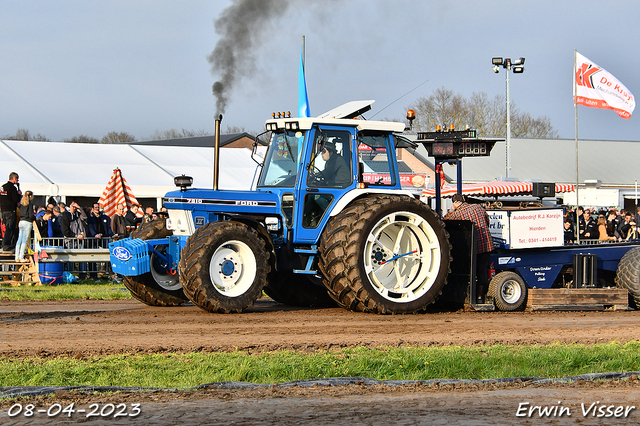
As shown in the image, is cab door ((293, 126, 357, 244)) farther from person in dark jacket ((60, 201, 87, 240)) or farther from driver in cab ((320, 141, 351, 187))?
person in dark jacket ((60, 201, 87, 240))

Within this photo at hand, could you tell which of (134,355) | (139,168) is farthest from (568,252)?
(139,168)

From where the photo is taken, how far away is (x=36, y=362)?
645 centimetres

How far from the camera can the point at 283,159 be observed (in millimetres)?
10547

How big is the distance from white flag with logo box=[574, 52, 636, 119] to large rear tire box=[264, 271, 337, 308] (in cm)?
1394

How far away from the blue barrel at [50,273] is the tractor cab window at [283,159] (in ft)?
25.6

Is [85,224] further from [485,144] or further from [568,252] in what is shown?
[568,252]

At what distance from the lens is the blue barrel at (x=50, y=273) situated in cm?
1648

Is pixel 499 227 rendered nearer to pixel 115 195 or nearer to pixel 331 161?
pixel 331 161

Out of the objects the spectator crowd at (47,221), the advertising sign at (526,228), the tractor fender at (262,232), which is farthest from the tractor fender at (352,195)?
the spectator crowd at (47,221)

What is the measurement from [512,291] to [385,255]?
2284mm

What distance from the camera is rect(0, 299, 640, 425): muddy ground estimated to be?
488 cm

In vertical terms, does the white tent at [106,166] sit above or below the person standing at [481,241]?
above

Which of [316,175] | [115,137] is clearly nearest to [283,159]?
[316,175]

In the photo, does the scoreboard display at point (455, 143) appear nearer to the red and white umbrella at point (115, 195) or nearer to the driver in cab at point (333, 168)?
the driver in cab at point (333, 168)
